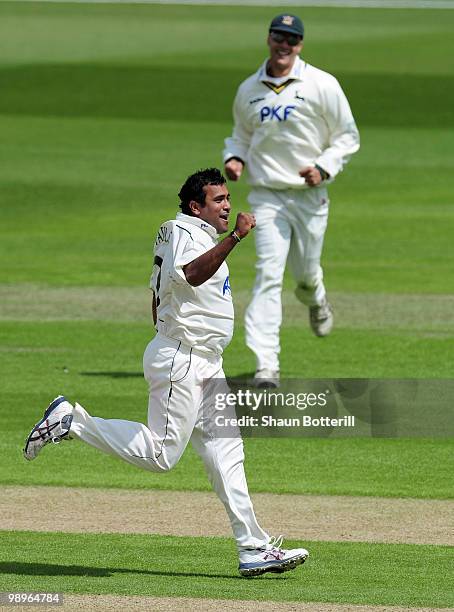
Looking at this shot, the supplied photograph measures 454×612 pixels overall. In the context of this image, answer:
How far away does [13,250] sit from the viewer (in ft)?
68.8

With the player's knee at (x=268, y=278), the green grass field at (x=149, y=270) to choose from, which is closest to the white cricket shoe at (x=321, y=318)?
the green grass field at (x=149, y=270)

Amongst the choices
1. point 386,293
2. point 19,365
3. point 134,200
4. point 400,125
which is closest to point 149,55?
point 400,125

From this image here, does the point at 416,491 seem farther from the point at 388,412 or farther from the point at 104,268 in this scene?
the point at 104,268

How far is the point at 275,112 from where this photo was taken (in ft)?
42.0

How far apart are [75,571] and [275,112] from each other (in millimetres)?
5794

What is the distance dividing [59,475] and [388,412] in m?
2.82

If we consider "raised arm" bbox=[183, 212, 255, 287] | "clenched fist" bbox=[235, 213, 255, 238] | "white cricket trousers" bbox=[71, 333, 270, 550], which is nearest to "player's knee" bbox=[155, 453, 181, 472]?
"white cricket trousers" bbox=[71, 333, 270, 550]

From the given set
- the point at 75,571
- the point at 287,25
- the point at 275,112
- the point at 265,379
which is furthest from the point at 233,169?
the point at 75,571

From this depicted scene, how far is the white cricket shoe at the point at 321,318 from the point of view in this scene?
13992 millimetres

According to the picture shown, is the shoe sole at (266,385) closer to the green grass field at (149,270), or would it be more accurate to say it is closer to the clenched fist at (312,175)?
the green grass field at (149,270)

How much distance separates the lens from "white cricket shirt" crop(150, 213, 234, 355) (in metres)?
7.75

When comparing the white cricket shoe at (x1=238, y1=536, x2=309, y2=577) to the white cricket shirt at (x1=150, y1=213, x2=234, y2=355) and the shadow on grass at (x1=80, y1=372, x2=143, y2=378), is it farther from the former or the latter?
the shadow on grass at (x1=80, y1=372, x2=143, y2=378)

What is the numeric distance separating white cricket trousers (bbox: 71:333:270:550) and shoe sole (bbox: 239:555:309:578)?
0.11 meters

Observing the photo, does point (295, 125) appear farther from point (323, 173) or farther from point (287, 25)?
point (287, 25)
